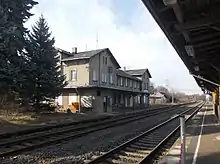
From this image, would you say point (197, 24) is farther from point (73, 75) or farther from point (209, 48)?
point (73, 75)

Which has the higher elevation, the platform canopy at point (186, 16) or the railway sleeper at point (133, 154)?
the platform canopy at point (186, 16)

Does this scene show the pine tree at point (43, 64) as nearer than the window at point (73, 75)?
Yes

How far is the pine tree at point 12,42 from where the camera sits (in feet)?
73.6

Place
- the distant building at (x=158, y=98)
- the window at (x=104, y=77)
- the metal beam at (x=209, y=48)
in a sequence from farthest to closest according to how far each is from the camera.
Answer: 1. the distant building at (x=158, y=98)
2. the window at (x=104, y=77)
3. the metal beam at (x=209, y=48)

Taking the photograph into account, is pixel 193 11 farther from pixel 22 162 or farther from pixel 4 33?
pixel 4 33

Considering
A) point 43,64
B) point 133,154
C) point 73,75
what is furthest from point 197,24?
point 73,75

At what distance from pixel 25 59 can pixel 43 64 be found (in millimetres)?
2631

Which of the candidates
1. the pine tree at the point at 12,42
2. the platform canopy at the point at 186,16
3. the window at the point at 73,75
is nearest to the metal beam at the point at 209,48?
the platform canopy at the point at 186,16

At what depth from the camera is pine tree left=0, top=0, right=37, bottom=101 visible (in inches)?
883

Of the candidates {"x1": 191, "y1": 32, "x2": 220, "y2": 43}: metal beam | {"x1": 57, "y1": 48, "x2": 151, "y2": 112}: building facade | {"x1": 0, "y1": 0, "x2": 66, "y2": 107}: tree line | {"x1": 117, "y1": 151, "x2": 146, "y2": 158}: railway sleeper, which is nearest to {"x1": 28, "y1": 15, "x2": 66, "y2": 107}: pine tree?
{"x1": 0, "y1": 0, "x2": 66, "y2": 107}: tree line

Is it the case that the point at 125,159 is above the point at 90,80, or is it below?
below

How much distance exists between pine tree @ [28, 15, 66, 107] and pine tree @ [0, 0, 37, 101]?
203 centimetres

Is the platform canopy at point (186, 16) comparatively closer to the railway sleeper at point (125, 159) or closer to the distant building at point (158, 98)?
the railway sleeper at point (125, 159)

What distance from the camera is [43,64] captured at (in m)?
28.4
